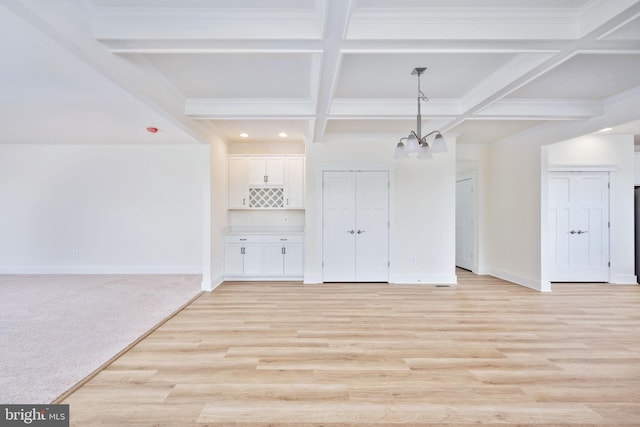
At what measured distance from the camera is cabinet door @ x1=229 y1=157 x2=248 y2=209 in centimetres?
589

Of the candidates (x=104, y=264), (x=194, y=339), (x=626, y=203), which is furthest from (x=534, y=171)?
(x=104, y=264)

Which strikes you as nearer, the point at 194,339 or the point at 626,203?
the point at 194,339

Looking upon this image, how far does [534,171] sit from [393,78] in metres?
3.34

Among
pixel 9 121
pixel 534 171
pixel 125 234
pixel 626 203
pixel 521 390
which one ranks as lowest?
pixel 521 390

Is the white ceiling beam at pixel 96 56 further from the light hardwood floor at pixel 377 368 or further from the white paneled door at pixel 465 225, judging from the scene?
the white paneled door at pixel 465 225

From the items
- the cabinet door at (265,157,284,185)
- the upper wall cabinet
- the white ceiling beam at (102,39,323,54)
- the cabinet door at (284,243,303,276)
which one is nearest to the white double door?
the cabinet door at (284,243,303,276)

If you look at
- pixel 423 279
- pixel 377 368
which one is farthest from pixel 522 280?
pixel 377 368

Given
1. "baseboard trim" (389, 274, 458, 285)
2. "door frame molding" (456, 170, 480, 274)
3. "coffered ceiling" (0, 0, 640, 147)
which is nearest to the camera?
"coffered ceiling" (0, 0, 640, 147)

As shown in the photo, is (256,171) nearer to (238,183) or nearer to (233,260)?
(238,183)

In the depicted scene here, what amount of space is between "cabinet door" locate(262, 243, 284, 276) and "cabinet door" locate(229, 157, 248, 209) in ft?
3.31

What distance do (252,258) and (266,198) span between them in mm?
1197

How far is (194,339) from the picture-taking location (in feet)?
9.73

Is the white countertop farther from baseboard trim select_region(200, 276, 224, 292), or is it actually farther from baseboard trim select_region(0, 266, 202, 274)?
baseboard trim select_region(0, 266, 202, 274)

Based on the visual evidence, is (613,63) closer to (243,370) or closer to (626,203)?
(626,203)
